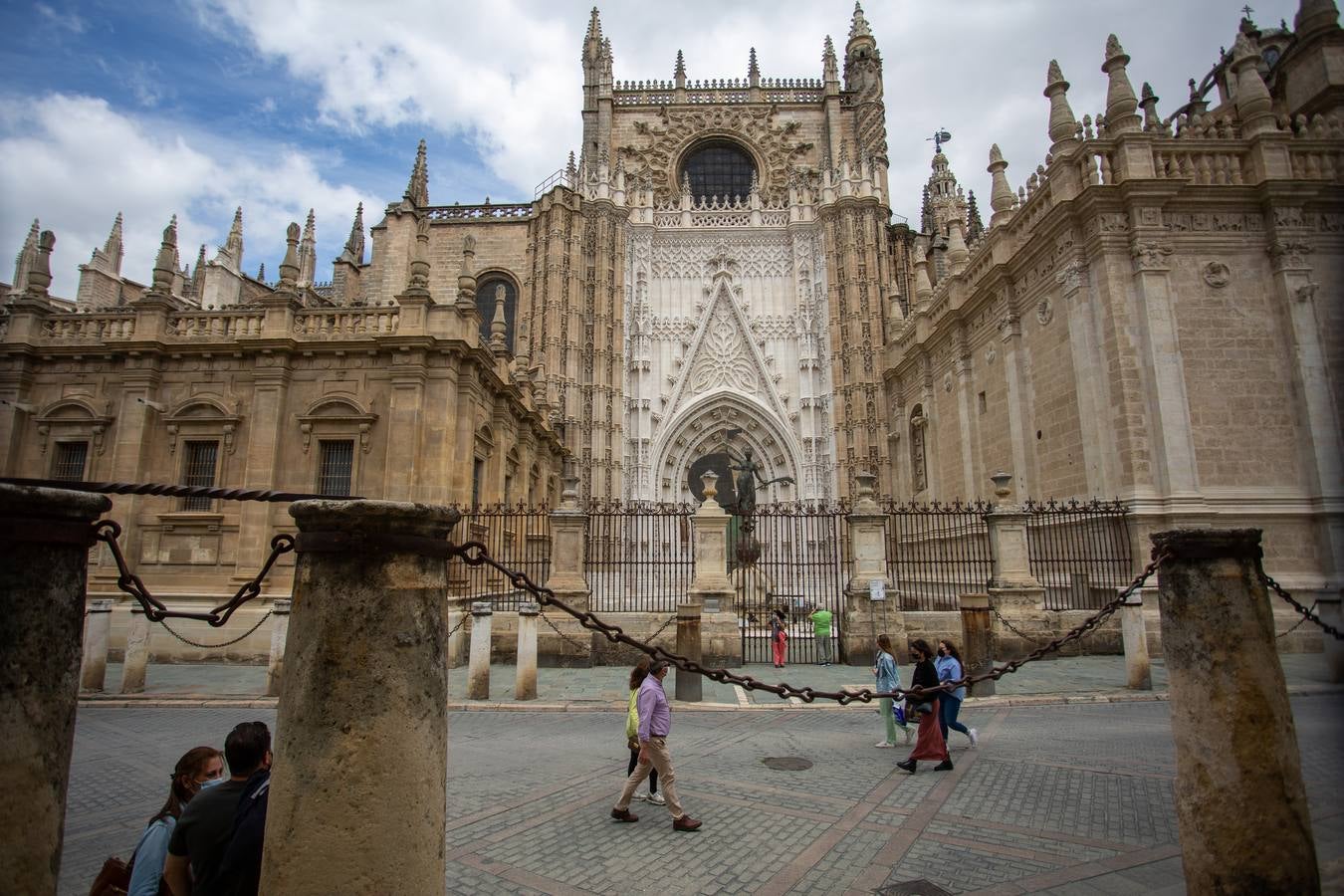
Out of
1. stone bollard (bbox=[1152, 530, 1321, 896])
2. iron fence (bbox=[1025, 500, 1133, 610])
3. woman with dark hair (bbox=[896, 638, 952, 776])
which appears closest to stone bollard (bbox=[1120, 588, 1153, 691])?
iron fence (bbox=[1025, 500, 1133, 610])

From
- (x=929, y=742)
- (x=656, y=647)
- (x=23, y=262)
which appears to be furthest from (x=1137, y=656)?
(x=23, y=262)

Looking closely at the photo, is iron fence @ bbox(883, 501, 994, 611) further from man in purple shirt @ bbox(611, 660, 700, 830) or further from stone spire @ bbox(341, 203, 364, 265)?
stone spire @ bbox(341, 203, 364, 265)

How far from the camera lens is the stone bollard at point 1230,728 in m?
2.85

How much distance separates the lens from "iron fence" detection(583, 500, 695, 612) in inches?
555

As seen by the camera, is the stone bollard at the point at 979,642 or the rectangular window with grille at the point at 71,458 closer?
the stone bollard at the point at 979,642

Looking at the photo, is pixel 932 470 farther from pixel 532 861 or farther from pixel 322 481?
pixel 532 861

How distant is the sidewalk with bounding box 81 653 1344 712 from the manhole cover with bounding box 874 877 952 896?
5.88 m

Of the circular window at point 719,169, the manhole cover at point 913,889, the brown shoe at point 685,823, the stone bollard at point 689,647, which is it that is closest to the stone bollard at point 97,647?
the stone bollard at point 689,647

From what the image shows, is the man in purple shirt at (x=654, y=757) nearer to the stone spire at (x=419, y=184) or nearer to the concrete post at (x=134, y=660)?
the concrete post at (x=134, y=660)

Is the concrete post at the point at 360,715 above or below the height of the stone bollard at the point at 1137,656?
above

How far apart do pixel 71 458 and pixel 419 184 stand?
66.6 ft

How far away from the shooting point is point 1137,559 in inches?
474

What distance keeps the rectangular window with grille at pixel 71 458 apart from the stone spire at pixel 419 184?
18173 mm

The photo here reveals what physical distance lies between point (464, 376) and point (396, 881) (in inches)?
526
